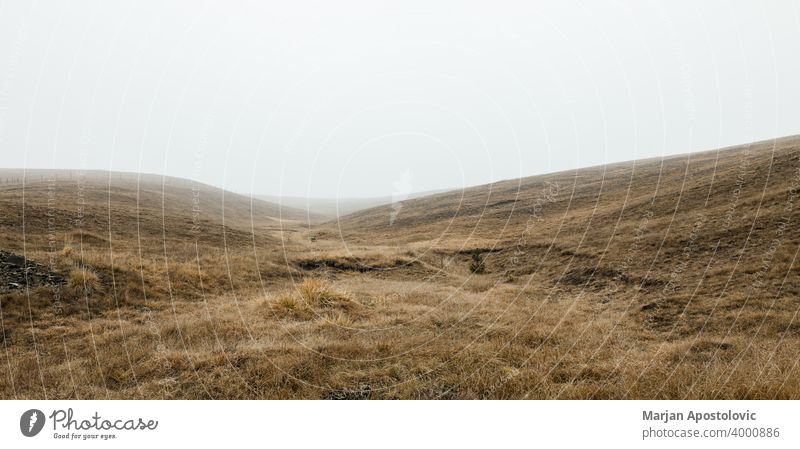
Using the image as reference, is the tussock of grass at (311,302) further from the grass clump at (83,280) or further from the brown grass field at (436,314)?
the grass clump at (83,280)

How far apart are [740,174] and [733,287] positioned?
2038cm

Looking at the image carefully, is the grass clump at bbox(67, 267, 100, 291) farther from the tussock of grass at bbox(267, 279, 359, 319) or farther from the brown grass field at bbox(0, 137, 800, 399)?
the tussock of grass at bbox(267, 279, 359, 319)

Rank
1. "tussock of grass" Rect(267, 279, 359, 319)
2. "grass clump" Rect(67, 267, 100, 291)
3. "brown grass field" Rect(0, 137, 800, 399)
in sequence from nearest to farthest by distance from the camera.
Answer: "brown grass field" Rect(0, 137, 800, 399) → "tussock of grass" Rect(267, 279, 359, 319) → "grass clump" Rect(67, 267, 100, 291)

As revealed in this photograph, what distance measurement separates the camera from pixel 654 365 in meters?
7.21

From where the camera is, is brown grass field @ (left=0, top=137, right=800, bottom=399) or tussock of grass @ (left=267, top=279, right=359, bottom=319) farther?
tussock of grass @ (left=267, top=279, right=359, bottom=319)

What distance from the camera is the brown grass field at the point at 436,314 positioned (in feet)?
21.6

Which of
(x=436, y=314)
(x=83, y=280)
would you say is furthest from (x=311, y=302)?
(x=83, y=280)

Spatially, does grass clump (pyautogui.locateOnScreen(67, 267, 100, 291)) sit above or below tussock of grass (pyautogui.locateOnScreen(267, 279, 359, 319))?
above

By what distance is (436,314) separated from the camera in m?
11.9

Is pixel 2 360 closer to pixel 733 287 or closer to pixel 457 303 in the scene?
pixel 457 303

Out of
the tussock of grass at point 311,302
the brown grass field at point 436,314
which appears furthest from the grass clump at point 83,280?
the tussock of grass at point 311,302

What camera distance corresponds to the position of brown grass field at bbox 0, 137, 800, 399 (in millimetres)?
6590

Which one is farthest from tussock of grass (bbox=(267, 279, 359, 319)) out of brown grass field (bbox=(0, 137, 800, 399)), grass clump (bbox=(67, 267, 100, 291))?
grass clump (bbox=(67, 267, 100, 291))

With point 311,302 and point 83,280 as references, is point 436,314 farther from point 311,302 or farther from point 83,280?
point 83,280
